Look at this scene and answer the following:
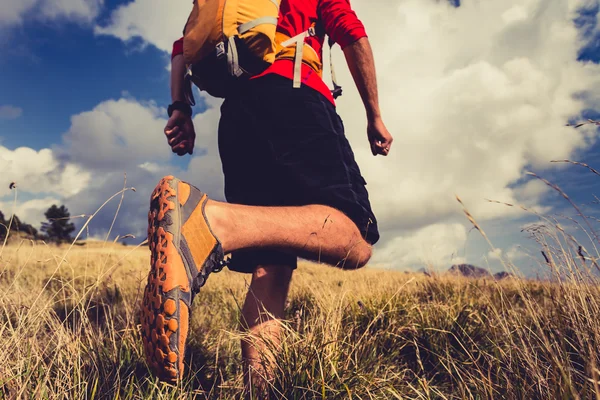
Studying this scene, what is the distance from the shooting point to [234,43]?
1.54 metres

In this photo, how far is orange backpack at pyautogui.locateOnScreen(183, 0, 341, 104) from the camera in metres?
1.53

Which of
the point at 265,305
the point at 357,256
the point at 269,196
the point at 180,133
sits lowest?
the point at 265,305

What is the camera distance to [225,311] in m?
2.94

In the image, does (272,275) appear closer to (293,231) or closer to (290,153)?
(293,231)

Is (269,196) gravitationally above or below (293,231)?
above

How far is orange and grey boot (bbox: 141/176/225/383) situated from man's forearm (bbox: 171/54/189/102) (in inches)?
34.1

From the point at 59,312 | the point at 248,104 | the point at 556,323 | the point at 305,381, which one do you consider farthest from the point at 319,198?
the point at 59,312

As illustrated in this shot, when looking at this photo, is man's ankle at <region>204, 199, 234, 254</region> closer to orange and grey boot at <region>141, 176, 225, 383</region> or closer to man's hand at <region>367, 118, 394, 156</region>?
orange and grey boot at <region>141, 176, 225, 383</region>

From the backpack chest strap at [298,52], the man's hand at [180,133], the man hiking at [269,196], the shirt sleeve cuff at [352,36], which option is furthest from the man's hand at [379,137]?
the man's hand at [180,133]

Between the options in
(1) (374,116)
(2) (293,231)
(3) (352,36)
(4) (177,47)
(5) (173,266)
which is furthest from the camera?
(4) (177,47)

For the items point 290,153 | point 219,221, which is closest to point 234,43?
point 290,153

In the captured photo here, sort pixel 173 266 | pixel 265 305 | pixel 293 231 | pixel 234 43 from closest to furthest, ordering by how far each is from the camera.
→ pixel 173 266
pixel 293 231
pixel 234 43
pixel 265 305

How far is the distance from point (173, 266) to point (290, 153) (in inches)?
26.5

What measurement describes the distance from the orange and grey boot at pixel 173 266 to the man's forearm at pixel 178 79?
2.84ft
